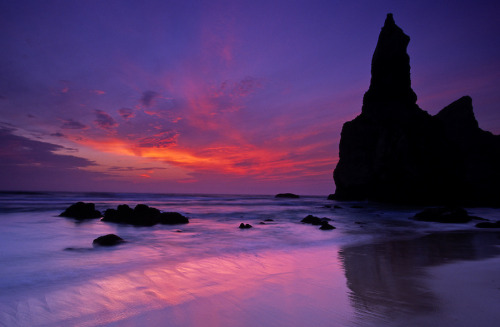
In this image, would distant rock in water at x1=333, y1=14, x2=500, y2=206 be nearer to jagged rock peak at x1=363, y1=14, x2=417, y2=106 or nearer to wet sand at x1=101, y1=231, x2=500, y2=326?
jagged rock peak at x1=363, y1=14, x2=417, y2=106

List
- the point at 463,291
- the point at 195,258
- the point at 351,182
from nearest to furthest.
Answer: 1. the point at 463,291
2. the point at 195,258
3. the point at 351,182

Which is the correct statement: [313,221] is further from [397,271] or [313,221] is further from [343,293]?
[343,293]

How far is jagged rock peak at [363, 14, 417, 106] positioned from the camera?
41875 mm

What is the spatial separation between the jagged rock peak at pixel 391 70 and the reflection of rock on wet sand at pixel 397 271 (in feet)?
128

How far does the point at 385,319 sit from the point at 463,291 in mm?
1936

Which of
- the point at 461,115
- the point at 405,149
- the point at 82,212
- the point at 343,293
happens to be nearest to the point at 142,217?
the point at 82,212

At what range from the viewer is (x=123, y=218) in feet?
44.1

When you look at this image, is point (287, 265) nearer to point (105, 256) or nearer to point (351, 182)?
point (105, 256)

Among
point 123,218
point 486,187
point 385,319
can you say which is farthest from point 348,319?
point 486,187

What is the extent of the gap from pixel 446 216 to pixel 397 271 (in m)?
13.7

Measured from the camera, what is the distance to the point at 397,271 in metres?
4.85

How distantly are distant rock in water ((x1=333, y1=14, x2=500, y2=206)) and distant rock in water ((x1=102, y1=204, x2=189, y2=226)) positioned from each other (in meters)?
32.0

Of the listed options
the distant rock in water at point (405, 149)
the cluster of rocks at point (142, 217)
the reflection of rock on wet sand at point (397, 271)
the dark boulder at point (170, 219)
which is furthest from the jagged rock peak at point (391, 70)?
the cluster of rocks at point (142, 217)

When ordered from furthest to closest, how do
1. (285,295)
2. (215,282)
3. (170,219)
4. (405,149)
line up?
(405,149)
(170,219)
(215,282)
(285,295)
